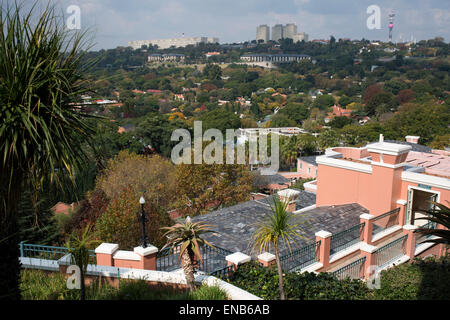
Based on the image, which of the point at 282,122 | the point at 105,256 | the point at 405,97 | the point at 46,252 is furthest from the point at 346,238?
the point at 405,97

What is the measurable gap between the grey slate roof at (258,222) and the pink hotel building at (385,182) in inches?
21.1

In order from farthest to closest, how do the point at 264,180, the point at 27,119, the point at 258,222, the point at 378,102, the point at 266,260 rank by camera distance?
1. the point at 378,102
2. the point at 264,180
3. the point at 258,222
4. the point at 266,260
5. the point at 27,119

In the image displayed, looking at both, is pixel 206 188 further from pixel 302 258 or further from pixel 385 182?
pixel 302 258

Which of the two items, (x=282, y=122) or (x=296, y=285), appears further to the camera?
(x=282, y=122)

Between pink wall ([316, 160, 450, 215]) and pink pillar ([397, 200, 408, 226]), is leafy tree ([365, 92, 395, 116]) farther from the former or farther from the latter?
pink pillar ([397, 200, 408, 226])

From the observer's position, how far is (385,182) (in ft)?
38.8

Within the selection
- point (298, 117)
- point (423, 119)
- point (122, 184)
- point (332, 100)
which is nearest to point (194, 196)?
point (122, 184)

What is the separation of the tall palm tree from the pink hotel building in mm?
9239

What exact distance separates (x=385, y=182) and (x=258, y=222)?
13.2ft

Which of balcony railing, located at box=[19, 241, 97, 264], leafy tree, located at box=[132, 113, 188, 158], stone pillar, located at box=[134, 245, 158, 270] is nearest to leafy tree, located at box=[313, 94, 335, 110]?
leafy tree, located at box=[132, 113, 188, 158]

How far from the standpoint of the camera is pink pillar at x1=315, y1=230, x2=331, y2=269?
9391mm

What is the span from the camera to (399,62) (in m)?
148

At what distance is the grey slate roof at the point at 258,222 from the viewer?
1082 cm

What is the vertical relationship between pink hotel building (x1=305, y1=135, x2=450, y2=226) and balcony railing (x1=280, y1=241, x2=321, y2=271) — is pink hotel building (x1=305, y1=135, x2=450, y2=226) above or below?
above
